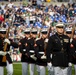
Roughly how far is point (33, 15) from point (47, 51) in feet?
66.2

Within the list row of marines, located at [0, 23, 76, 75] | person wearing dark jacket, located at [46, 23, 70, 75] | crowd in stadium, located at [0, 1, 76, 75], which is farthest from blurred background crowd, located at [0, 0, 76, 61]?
person wearing dark jacket, located at [46, 23, 70, 75]

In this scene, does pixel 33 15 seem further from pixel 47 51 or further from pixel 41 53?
pixel 47 51

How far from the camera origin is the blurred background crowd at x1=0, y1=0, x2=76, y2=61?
89.7 feet

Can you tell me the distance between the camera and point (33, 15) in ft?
102

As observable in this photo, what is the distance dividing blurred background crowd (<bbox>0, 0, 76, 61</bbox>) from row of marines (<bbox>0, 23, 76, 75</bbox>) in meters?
10.1

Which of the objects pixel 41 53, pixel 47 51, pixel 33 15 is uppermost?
pixel 47 51

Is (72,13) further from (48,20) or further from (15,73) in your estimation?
(15,73)

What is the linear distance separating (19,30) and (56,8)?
9424 millimetres

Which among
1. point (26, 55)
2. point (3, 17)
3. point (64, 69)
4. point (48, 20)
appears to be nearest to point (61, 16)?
point (48, 20)

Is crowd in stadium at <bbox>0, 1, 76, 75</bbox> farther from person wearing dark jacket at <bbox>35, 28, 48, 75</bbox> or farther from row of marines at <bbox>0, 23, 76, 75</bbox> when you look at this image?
person wearing dark jacket at <bbox>35, 28, 48, 75</bbox>

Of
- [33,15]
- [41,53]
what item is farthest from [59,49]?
[33,15]

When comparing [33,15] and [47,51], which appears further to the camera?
[33,15]

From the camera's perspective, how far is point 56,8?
34375 mm

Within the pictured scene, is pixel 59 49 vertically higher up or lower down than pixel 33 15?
higher up
